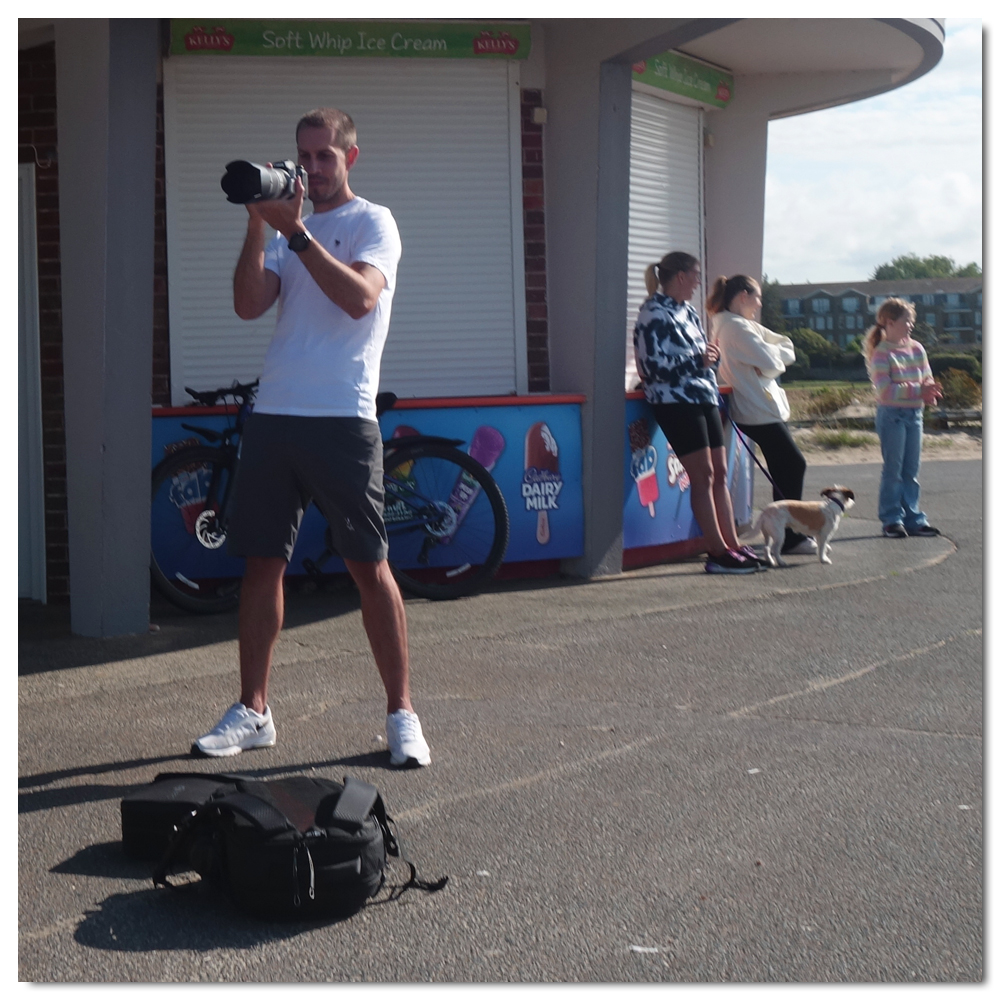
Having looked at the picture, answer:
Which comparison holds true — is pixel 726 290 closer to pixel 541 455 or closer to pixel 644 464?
pixel 644 464

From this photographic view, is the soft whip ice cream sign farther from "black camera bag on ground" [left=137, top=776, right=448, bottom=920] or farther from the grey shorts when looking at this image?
"black camera bag on ground" [left=137, top=776, right=448, bottom=920]

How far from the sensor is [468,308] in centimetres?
876

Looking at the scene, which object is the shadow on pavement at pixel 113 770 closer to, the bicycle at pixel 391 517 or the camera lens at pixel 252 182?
the camera lens at pixel 252 182

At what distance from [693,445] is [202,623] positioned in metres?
3.57

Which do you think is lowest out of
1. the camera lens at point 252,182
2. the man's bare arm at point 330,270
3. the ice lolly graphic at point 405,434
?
the ice lolly graphic at point 405,434

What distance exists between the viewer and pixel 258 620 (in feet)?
15.3

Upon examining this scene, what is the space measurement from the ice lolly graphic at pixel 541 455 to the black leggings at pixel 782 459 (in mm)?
2004

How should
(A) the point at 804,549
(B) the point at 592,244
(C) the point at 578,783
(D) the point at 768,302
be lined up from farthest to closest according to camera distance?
(D) the point at 768,302 → (A) the point at 804,549 → (B) the point at 592,244 → (C) the point at 578,783

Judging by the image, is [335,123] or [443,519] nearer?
[335,123]

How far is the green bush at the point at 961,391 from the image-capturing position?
27812 mm

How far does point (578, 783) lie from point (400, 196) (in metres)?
5.21

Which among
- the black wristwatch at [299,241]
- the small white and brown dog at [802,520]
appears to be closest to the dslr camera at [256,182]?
the black wristwatch at [299,241]

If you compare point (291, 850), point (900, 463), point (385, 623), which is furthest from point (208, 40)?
point (900, 463)

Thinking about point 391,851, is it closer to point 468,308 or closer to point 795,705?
point 795,705
